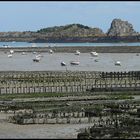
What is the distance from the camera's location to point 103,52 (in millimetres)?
137750

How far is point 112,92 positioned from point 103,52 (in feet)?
312

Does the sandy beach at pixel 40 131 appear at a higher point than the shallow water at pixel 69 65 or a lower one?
higher

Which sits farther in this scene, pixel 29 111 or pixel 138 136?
pixel 29 111

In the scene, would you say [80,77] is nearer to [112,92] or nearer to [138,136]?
[112,92]

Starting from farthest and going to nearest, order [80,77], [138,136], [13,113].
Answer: [80,77] → [13,113] → [138,136]

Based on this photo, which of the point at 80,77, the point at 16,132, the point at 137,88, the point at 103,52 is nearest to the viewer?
the point at 16,132

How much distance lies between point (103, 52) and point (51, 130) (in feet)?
364

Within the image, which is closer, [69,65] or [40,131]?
[40,131]

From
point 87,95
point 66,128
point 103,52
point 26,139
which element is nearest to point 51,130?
point 66,128

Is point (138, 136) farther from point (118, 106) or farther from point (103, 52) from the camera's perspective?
point (103, 52)

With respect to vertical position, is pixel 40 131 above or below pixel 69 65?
above

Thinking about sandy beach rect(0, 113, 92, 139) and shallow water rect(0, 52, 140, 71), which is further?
shallow water rect(0, 52, 140, 71)

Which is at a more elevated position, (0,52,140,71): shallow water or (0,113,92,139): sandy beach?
(0,113,92,139): sandy beach

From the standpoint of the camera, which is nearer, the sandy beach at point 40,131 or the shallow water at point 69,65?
the sandy beach at point 40,131
